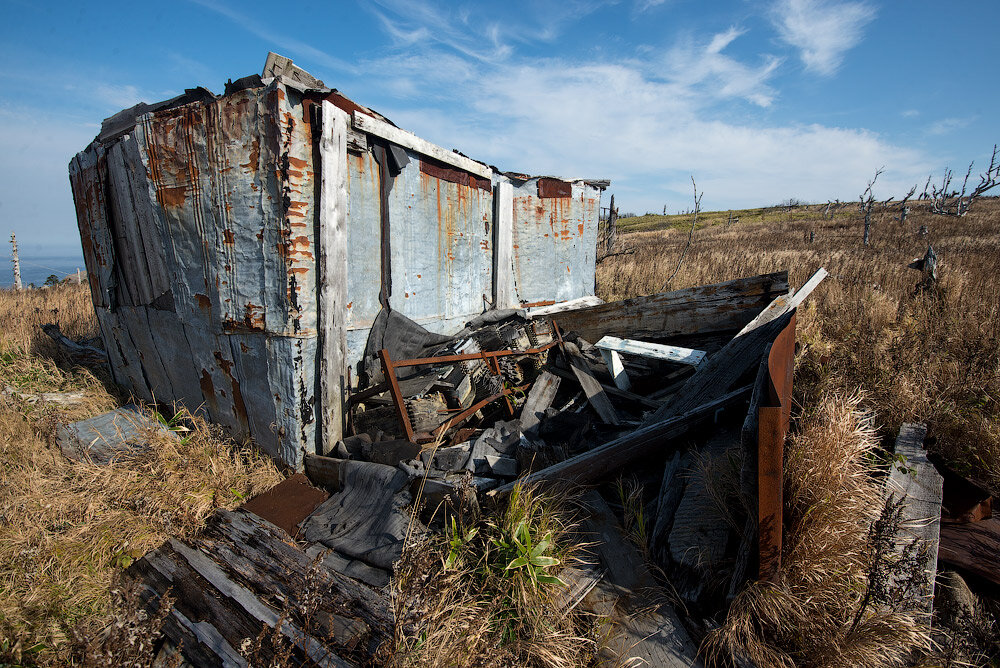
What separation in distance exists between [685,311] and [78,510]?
565cm

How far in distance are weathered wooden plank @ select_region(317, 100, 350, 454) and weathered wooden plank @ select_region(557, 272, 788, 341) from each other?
3.00m

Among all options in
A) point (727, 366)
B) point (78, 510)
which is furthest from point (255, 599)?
point (727, 366)

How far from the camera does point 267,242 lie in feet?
10.5

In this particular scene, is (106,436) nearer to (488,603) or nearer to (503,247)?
(488,603)

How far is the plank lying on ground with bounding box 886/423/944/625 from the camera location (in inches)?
84.4

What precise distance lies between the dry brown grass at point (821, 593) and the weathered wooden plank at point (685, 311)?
2.57 m

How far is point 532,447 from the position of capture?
11.4 ft

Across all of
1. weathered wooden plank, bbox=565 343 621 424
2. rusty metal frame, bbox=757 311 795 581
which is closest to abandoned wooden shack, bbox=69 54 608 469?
weathered wooden plank, bbox=565 343 621 424

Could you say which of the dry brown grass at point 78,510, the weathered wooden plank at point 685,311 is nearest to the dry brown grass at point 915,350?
the weathered wooden plank at point 685,311

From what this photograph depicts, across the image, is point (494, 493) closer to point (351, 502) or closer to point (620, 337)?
point (351, 502)

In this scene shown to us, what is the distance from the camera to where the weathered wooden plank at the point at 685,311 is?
185 inches

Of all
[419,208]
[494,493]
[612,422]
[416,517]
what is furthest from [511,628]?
[419,208]

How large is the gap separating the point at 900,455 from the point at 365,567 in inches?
142

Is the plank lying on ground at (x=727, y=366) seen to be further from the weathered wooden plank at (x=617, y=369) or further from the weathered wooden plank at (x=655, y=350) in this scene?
the weathered wooden plank at (x=617, y=369)
